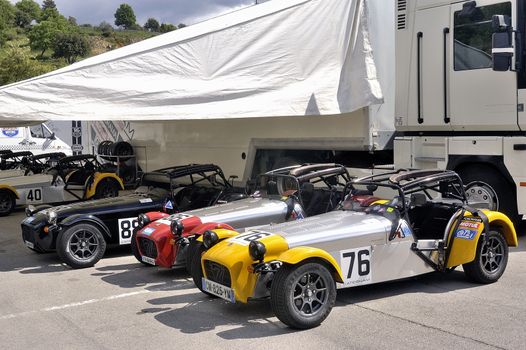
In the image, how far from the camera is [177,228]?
671 centimetres

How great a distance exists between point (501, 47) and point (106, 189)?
9.26 m

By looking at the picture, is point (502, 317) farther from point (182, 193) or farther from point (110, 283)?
point (182, 193)

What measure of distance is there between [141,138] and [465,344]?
1209cm

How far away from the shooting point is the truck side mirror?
7879mm

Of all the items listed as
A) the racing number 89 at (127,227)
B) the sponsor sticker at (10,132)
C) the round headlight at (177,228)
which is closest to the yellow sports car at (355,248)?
the round headlight at (177,228)

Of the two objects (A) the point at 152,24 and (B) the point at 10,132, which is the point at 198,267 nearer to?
(B) the point at 10,132

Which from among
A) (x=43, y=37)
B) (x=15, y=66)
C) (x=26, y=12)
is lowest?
(x=15, y=66)

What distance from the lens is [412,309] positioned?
5520 mm

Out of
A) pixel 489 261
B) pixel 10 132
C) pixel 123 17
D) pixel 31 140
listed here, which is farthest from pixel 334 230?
pixel 123 17

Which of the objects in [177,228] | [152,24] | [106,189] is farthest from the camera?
[152,24]

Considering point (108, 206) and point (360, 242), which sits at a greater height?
point (108, 206)

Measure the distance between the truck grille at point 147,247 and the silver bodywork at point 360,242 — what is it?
170 centimetres

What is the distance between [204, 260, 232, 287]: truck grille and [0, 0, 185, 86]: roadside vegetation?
1460 inches

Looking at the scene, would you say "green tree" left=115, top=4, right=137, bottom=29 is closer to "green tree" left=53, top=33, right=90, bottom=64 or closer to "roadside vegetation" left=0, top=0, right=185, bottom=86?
"roadside vegetation" left=0, top=0, right=185, bottom=86
